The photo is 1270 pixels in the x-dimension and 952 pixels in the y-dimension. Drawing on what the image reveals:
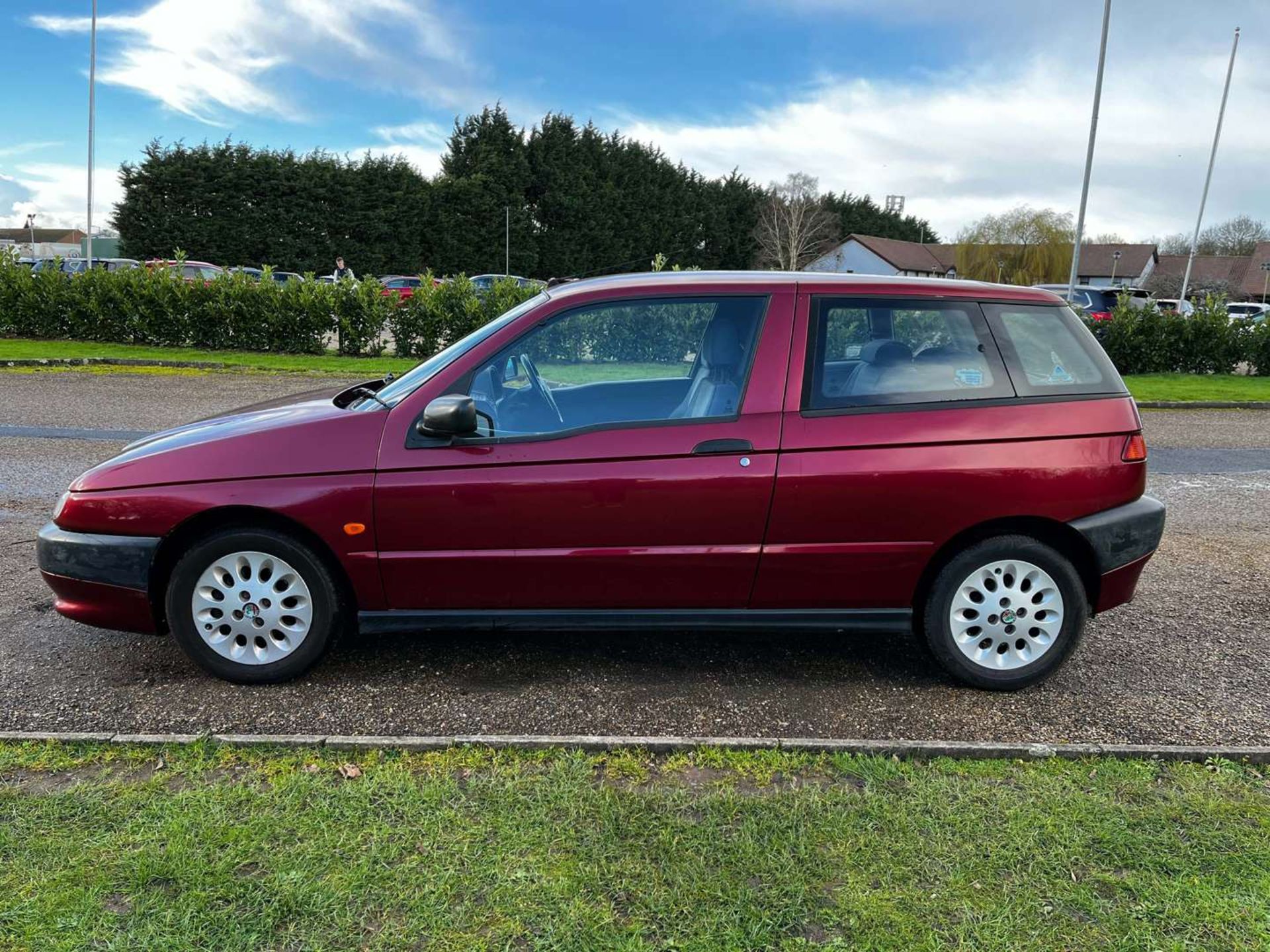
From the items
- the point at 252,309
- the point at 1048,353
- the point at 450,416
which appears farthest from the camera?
the point at 252,309

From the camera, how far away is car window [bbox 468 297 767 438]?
143 inches

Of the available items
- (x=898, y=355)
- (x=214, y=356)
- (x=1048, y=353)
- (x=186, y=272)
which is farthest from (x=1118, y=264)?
(x=898, y=355)

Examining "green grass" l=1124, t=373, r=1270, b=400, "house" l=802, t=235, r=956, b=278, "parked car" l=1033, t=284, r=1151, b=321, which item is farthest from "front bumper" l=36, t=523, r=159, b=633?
"house" l=802, t=235, r=956, b=278

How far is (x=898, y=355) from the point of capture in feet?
12.4

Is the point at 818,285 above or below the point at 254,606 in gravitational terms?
above

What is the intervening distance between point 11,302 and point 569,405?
18788mm

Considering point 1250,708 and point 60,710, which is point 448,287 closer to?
point 60,710

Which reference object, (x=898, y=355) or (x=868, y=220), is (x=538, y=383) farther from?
(x=868, y=220)

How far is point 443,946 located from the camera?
2.19 m

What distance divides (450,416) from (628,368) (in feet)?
3.18

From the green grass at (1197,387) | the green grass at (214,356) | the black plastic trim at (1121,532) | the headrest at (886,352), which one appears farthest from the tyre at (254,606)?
the green grass at (1197,387)

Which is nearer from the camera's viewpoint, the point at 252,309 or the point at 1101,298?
the point at 252,309

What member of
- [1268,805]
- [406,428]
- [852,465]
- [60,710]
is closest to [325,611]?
[406,428]

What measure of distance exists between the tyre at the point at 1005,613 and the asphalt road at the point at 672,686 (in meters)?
0.14
